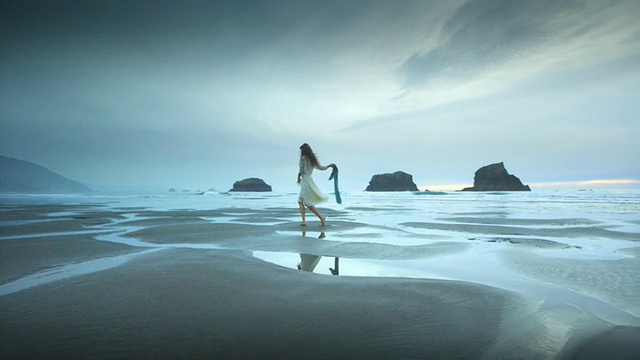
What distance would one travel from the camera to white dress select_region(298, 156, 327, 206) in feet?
33.2

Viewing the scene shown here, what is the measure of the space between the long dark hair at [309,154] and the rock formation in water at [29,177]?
111156 mm

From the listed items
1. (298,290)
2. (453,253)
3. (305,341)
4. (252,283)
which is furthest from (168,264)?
(453,253)

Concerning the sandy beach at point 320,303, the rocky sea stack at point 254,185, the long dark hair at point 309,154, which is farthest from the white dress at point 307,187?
the rocky sea stack at point 254,185

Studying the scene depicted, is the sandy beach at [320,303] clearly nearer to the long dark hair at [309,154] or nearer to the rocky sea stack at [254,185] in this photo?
the long dark hair at [309,154]

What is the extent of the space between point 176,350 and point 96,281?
7.66ft

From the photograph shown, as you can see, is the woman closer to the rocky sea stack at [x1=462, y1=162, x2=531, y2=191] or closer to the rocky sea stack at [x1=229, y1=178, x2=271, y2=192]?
the rocky sea stack at [x1=462, y1=162, x2=531, y2=191]

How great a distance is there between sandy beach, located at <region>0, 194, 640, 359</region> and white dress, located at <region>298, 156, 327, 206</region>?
450 cm

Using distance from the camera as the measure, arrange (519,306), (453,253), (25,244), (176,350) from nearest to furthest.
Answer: (176,350), (519,306), (453,253), (25,244)

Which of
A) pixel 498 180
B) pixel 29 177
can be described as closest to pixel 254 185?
pixel 498 180

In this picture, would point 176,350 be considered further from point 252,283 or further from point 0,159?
point 0,159

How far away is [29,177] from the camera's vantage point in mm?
110688

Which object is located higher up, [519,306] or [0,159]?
[0,159]

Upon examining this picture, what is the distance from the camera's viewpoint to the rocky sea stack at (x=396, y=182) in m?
101

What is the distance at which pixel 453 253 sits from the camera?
5305 mm
